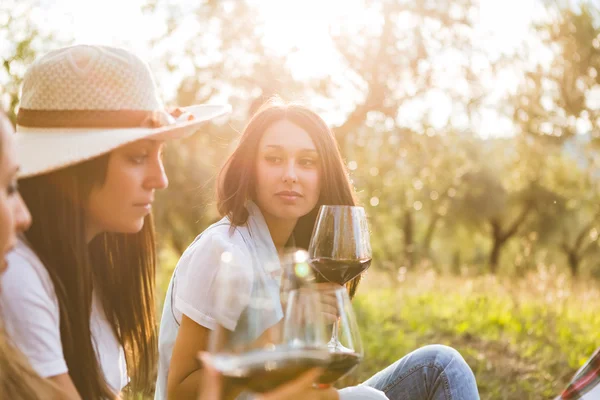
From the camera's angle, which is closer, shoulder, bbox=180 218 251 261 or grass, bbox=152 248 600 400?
shoulder, bbox=180 218 251 261

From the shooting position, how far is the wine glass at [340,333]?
4.82ft

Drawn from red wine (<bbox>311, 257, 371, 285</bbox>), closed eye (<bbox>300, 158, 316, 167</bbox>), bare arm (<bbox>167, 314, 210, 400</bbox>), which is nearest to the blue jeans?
red wine (<bbox>311, 257, 371, 285</bbox>)

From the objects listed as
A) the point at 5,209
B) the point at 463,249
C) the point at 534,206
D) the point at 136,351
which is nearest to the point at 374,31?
the point at 136,351

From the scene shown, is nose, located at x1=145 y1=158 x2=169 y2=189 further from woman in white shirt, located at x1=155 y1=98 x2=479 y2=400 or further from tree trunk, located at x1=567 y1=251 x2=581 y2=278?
tree trunk, located at x1=567 y1=251 x2=581 y2=278

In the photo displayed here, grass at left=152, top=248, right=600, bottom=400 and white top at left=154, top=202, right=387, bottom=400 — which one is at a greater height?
white top at left=154, top=202, right=387, bottom=400

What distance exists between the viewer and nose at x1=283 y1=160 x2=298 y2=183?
316 centimetres

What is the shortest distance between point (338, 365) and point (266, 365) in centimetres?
27

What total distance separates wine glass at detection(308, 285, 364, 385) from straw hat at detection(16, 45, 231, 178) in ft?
2.45

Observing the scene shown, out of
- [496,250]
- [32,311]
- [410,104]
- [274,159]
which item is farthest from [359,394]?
[496,250]

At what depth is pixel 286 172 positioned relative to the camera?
3.18 m

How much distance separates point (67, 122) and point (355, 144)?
1093 cm

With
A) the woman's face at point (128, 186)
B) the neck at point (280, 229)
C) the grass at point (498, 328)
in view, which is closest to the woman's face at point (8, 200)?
the woman's face at point (128, 186)

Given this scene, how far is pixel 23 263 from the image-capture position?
1761 mm

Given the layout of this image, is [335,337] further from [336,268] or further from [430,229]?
[430,229]
